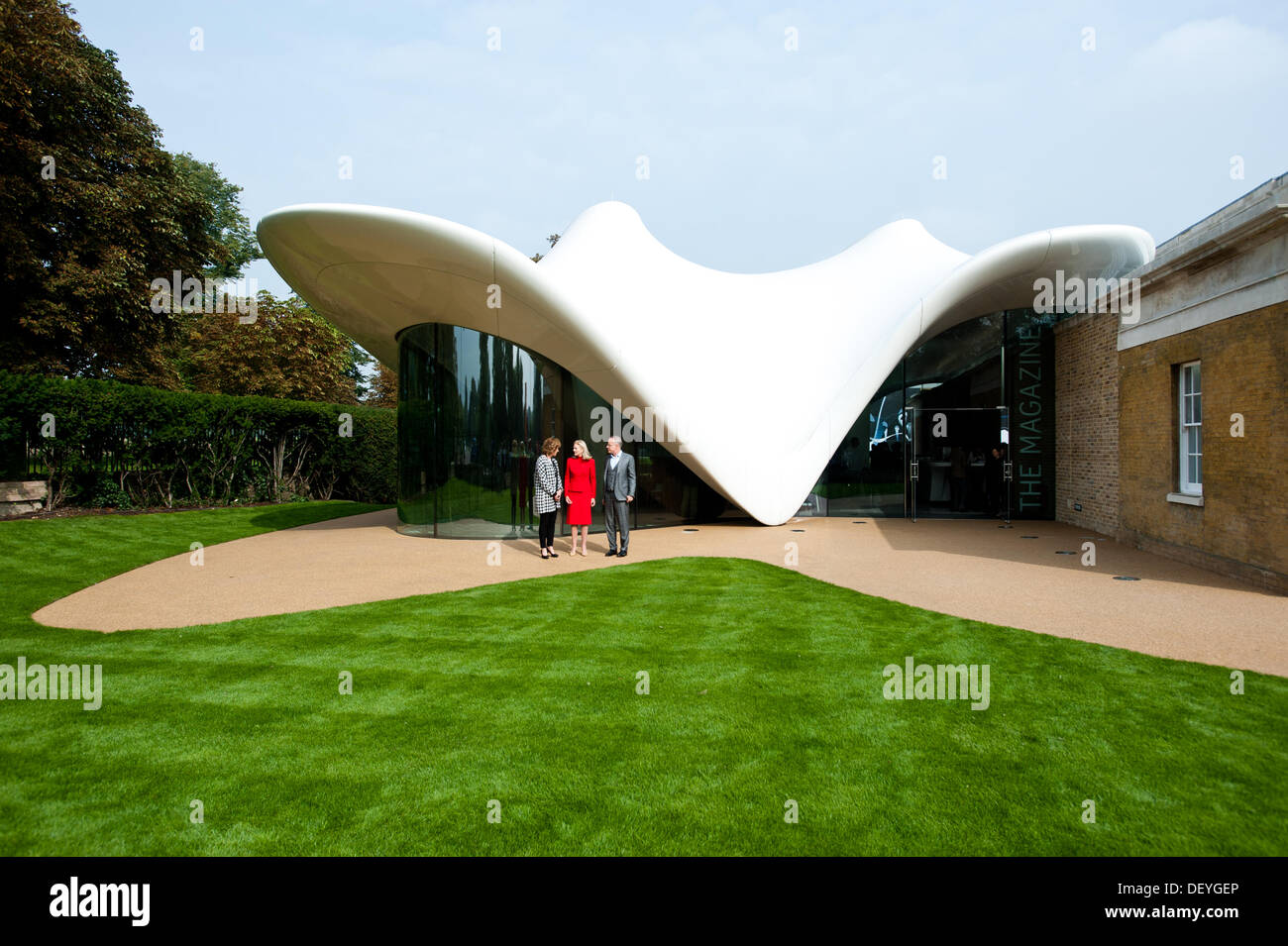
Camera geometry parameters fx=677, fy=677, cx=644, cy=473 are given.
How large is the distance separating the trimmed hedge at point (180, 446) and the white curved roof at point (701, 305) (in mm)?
4545

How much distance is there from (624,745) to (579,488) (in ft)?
23.3

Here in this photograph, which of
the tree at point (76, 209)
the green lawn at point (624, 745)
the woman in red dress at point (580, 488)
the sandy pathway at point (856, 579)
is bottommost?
the green lawn at point (624, 745)

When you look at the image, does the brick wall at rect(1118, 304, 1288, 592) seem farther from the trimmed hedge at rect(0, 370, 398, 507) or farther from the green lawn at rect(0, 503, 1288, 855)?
the trimmed hedge at rect(0, 370, 398, 507)

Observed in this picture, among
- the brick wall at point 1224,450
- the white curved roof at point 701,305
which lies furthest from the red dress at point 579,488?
the brick wall at point 1224,450

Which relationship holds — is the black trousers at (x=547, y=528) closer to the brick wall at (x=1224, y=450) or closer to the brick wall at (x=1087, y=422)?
the brick wall at (x=1224, y=450)

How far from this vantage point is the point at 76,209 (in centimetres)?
1658

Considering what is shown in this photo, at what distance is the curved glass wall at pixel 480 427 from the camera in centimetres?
1164

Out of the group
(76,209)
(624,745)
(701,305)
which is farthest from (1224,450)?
(76,209)

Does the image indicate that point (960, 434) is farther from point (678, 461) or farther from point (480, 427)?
point (480, 427)

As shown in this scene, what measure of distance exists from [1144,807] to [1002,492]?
13716 mm

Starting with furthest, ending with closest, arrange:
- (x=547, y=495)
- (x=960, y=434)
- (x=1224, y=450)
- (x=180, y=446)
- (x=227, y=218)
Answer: (x=227, y=218) < (x=960, y=434) < (x=180, y=446) < (x=547, y=495) < (x=1224, y=450)

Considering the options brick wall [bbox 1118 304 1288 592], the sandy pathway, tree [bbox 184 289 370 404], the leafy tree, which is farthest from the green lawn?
the leafy tree
